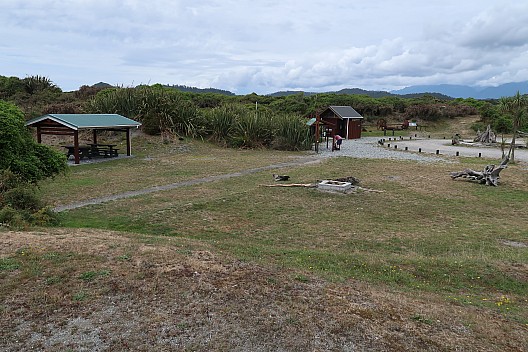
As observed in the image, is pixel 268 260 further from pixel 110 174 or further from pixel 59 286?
pixel 110 174

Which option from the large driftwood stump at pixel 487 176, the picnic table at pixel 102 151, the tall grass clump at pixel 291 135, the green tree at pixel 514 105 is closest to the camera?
the large driftwood stump at pixel 487 176

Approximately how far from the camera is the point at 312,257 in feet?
23.2

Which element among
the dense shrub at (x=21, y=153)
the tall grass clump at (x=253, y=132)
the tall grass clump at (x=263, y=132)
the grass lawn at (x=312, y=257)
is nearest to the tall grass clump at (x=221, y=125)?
the tall grass clump at (x=263, y=132)

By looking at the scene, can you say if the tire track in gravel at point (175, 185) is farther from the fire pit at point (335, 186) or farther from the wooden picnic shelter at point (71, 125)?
the wooden picnic shelter at point (71, 125)

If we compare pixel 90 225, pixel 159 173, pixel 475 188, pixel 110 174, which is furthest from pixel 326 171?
pixel 90 225

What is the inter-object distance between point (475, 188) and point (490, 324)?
11257 millimetres

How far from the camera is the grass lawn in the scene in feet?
14.8

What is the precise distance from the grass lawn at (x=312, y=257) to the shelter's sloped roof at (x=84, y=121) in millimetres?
5060

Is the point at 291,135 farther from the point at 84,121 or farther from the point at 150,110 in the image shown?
the point at 84,121

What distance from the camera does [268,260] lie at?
653cm

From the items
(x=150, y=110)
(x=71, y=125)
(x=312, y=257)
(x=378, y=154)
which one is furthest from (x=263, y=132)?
(x=312, y=257)

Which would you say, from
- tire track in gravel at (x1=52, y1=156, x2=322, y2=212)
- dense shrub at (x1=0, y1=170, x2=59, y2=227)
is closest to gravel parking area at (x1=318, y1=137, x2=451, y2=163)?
tire track in gravel at (x1=52, y1=156, x2=322, y2=212)

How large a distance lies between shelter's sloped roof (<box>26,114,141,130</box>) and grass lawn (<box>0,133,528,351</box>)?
199 inches

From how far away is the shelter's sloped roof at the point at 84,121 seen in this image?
1900 centimetres
